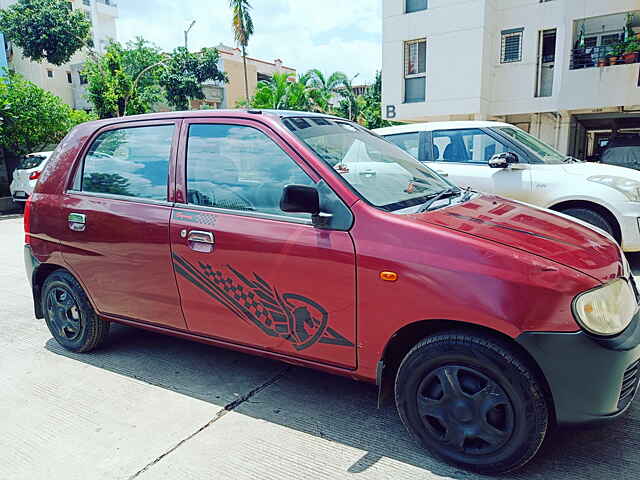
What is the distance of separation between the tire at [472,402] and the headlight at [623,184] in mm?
4078

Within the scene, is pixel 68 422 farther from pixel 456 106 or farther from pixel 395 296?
pixel 456 106

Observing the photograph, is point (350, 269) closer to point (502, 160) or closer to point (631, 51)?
point (502, 160)

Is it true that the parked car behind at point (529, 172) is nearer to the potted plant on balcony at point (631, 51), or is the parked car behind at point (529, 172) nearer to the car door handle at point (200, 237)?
the car door handle at point (200, 237)

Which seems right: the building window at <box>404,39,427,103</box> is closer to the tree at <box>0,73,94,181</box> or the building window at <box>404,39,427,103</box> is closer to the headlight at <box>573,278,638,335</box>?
the tree at <box>0,73,94,181</box>

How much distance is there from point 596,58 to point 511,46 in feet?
9.18

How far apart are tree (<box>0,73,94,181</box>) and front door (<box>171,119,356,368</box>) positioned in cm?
1598

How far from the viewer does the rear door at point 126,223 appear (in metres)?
3.16

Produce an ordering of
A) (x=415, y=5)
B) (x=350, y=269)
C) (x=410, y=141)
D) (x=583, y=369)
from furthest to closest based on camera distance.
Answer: (x=415, y=5) → (x=410, y=141) → (x=350, y=269) → (x=583, y=369)

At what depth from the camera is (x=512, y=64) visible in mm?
15719

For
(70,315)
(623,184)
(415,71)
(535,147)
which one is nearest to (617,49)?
(415,71)

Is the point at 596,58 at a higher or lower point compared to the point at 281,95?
lower

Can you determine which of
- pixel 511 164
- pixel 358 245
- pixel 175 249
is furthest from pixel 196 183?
pixel 511 164

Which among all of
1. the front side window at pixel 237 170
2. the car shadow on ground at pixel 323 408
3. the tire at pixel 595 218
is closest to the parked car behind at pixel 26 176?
the car shadow on ground at pixel 323 408

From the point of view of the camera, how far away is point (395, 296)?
2.36 m
